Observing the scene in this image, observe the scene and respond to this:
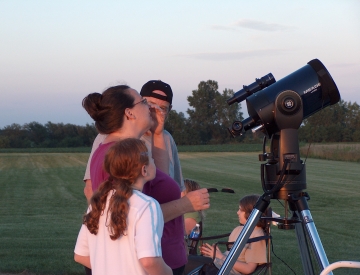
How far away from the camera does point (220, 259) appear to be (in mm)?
4672

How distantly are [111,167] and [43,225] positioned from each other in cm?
841

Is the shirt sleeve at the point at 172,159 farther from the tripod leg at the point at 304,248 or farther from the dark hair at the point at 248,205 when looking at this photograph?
the dark hair at the point at 248,205

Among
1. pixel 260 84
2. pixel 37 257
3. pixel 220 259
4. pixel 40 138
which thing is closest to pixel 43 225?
pixel 37 257

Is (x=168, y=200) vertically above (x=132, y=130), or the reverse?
(x=132, y=130)

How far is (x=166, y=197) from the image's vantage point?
2.77 meters

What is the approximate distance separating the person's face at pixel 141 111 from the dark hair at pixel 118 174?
0.33m

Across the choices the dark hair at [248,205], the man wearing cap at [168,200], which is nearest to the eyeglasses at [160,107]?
the man wearing cap at [168,200]

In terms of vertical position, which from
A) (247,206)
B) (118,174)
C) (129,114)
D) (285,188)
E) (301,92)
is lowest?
(247,206)

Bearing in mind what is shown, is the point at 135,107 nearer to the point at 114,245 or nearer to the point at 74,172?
the point at 114,245

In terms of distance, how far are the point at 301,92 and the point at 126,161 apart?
3.95 feet

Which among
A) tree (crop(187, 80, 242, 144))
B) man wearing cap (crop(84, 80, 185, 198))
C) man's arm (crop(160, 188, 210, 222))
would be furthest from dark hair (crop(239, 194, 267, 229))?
tree (crop(187, 80, 242, 144))

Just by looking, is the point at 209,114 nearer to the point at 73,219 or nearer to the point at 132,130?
the point at 73,219

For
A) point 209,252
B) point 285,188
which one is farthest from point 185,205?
point 209,252

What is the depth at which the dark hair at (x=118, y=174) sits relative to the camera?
94.4 inches
